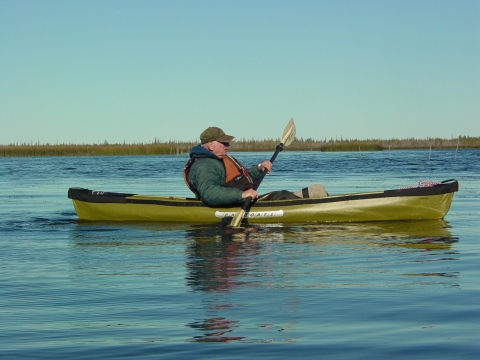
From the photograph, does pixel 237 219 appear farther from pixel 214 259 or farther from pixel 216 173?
pixel 214 259

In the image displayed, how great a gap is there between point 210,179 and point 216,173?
4.7 inches

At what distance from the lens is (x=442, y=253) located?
22.7ft

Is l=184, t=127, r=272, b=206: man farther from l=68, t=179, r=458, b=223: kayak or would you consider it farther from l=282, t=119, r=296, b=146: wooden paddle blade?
l=282, t=119, r=296, b=146: wooden paddle blade

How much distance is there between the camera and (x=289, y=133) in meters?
11.8

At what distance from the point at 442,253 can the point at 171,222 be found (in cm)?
433

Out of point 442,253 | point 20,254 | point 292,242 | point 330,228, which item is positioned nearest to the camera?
point 442,253

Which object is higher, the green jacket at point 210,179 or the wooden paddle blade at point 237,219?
the green jacket at point 210,179

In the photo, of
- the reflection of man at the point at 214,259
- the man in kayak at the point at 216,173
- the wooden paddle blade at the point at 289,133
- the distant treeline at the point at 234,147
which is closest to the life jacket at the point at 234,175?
the man in kayak at the point at 216,173

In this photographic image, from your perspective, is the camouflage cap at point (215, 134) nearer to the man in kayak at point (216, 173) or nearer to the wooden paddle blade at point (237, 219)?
the man in kayak at point (216, 173)

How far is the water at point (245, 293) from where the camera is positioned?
3.82 meters

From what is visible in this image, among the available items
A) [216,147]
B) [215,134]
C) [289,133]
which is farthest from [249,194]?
[289,133]

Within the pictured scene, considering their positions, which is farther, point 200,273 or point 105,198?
point 105,198

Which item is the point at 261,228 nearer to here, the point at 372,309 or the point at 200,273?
the point at 200,273

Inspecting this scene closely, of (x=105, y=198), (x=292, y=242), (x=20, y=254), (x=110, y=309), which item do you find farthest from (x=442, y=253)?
(x=105, y=198)
